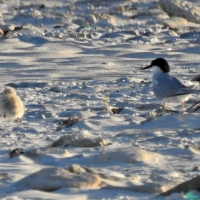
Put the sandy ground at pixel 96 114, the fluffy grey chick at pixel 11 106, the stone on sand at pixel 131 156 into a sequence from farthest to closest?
the fluffy grey chick at pixel 11 106 < the stone on sand at pixel 131 156 < the sandy ground at pixel 96 114

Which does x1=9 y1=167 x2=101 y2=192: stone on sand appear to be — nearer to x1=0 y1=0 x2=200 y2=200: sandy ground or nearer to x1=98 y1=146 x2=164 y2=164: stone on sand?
x1=0 y1=0 x2=200 y2=200: sandy ground

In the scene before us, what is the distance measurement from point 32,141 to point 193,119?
1.40m

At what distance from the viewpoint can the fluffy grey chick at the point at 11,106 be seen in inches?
316

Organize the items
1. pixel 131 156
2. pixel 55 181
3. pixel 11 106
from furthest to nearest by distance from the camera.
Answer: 1. pixel 11 106
2. pixel 131 156
3. pixel 55 181

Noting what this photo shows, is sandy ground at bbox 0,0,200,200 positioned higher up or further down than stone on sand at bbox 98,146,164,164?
further down

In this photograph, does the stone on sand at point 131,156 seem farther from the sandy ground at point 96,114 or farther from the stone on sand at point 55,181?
the stone on sand at point 55,181

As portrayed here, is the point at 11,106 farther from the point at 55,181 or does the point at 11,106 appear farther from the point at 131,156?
the point at 55,181

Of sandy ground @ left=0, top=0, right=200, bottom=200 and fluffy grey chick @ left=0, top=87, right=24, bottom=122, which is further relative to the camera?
fluffy grey chick @ left=0, top=87, right=24, bottom=122

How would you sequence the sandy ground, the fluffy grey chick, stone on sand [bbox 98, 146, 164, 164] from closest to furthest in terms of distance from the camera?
the sandy ground < stone on sand [bbox 98, 146, 164, 164] < the fluffy grey chick

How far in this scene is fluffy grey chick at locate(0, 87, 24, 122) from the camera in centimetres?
802

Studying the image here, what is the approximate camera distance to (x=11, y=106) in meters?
8.17

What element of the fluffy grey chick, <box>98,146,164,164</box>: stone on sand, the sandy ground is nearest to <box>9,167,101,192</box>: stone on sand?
the sandy ground

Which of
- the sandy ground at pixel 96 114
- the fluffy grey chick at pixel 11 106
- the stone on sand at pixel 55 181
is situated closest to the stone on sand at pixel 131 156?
the sandy ground at pixel 96 114

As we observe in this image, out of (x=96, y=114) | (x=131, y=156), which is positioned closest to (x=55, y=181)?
(x=131, y=156)
